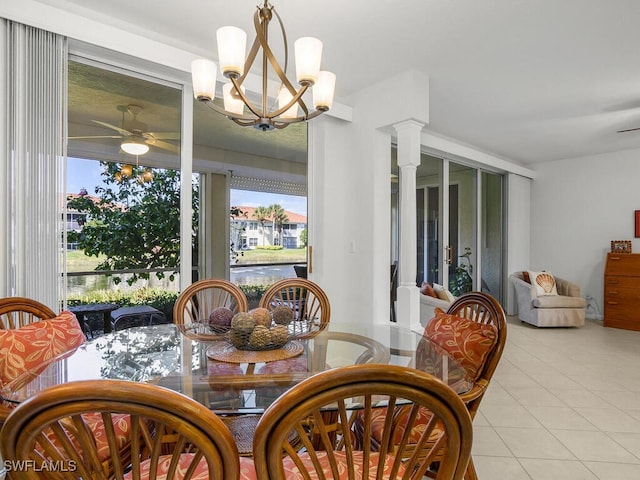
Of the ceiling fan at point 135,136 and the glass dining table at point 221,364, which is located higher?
the ceiling fan at point 135,136

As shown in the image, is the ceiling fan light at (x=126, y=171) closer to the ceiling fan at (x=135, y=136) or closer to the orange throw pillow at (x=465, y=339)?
the ceiling fan at (x=135, y=136)

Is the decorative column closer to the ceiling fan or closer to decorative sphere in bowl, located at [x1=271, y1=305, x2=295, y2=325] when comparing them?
decorative sphere in bowl, located at [x1=271, y1=305, x2=295, y2=325]

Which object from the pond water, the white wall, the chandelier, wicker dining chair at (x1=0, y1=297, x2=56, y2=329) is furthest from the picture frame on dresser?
wicker dining chair at (x1=0, y1=297, x2=56, y2=329)

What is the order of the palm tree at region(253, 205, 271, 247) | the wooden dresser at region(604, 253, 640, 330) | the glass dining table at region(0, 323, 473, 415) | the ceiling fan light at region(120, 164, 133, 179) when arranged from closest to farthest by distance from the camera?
the glass dining table at region(0, 323, 473, 415) → the ceiling fan light at region(120, 164, 133, 179) → the palm tree at region(253, 205, 271, 247) → the wooden dresser at region(604, 253, 640, 330)

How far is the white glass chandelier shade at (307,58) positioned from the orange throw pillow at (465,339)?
131 centimetres

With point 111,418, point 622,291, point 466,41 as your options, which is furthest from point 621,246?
point 111,418

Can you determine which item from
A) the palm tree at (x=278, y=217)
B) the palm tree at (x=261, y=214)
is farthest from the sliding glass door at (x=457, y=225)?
the palm tree at (x=261, y=214)

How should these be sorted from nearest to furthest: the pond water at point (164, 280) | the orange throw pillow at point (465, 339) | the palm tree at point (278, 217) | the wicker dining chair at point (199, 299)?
the orange throw pillow at point (465, 339) < the wicker dining chair at point (199, 299) < the pond water at point (164, 280) < the palm tree at point (278, 217)

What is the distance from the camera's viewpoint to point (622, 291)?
550 cm

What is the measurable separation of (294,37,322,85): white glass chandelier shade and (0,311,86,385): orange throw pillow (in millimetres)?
1535

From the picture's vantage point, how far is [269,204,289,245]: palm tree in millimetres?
3633

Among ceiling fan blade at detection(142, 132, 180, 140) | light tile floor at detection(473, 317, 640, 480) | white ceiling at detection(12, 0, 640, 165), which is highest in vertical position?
white ceiling at detection(12, 0, 640, 165)

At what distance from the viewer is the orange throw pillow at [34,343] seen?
138cm

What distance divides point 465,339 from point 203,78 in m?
1.68
